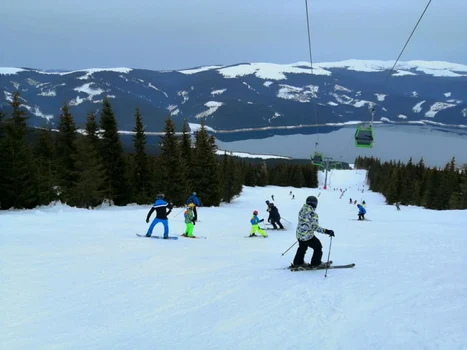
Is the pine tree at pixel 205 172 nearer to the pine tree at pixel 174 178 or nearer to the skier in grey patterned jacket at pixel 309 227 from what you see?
the pine tree at pixel 174 178

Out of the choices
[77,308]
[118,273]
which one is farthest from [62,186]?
[77,308]

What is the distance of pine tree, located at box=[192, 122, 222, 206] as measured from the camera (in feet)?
121

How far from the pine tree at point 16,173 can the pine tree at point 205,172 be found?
57.1 ft

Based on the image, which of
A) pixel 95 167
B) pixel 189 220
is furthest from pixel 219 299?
pixel 95 167

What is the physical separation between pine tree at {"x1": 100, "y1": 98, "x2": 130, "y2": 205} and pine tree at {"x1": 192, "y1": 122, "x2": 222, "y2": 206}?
7968 millimetres

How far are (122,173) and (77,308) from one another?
27131mm

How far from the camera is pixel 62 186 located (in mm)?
29094

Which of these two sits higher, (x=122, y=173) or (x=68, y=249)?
(x=122, y=173)

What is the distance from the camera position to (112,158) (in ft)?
103

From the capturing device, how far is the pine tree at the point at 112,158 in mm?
30844

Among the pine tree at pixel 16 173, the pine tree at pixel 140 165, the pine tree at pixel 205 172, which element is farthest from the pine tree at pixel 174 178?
the pine tree at pixel 16 173

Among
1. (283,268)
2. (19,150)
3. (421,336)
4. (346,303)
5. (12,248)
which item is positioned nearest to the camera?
(421,336)

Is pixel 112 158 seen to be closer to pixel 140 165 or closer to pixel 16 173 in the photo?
pixel 140 165

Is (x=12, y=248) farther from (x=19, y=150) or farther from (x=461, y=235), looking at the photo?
(x=461, y=235)
